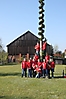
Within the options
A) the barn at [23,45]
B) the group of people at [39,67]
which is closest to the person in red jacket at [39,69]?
the group of people at [39,67]

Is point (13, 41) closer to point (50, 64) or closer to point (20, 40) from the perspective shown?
point (20, 40)

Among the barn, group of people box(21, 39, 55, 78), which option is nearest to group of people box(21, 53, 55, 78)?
group of people box(21, 39, 55, 78)

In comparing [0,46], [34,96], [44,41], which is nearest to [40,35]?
[44,41]

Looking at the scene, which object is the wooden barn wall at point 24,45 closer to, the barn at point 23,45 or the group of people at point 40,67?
the barn at point 23,45

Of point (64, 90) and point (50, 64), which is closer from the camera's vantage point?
point (64, 90)

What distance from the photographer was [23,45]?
84812mm

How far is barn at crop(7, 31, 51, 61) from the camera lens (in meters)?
84.2

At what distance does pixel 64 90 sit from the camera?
15625 mm

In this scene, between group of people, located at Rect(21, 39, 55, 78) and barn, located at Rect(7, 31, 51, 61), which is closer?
group of people, located at Rect(21, 39, 55, 78)

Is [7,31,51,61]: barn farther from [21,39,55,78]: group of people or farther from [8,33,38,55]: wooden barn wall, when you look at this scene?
[21,39,55,78]: group of people

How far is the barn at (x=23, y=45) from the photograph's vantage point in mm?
84188

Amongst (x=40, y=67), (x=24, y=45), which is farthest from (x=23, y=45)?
(x=40, y=67)

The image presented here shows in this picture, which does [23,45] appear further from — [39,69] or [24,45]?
[39,69]

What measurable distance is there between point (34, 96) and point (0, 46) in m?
66.7
